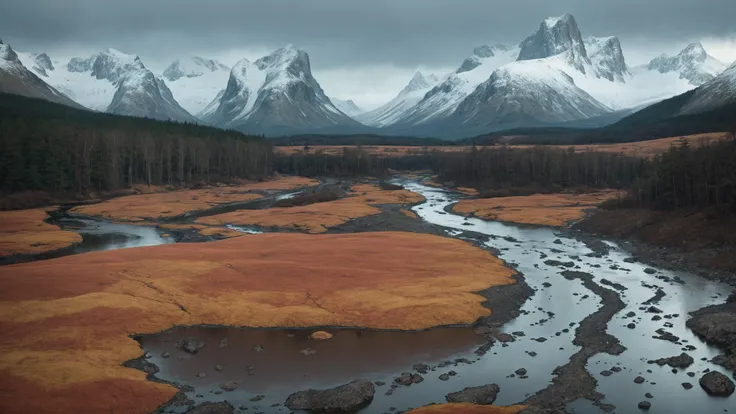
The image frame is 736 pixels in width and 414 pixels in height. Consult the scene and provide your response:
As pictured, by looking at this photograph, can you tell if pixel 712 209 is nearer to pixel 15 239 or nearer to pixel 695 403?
pixel 695 403

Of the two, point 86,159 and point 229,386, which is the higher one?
point 86,159

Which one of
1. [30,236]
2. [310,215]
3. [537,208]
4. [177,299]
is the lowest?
[537,208]

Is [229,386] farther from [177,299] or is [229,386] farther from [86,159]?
[86,159]

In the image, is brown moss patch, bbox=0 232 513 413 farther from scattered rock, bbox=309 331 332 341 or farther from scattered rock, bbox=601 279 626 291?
scattered rock, bbox=601 279 626 291

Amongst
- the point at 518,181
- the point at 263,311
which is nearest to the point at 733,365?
the point at 263,311

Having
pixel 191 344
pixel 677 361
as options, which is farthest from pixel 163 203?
pixel 677 361

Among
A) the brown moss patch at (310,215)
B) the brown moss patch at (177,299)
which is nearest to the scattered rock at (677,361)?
the brown moss patch at (177,299)

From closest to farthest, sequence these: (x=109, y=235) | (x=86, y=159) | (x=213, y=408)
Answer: (x=213, y=408), (x=109, y=235), (x=86, y=159)
